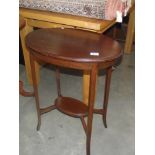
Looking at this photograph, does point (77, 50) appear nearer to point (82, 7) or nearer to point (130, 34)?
point (82, 7)

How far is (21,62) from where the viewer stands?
2428mm

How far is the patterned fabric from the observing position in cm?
139

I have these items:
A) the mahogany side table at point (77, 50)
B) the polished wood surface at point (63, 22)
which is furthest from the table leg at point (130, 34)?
the mahogany side table at point (77, 50)

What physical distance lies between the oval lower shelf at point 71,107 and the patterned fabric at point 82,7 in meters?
0.62

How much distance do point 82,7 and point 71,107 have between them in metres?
0.68

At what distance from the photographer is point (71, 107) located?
5.21 ft

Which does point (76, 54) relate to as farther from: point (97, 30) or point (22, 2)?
point (22, 2)

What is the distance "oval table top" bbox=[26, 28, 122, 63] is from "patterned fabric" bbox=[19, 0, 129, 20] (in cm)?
13

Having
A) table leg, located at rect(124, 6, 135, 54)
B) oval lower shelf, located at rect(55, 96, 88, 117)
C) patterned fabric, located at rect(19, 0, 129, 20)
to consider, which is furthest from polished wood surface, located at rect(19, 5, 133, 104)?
table leg, located at rect(124, 6, 135, 54)
